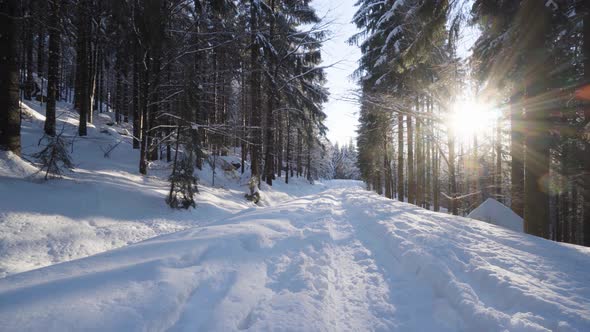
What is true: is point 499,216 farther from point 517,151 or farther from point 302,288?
point 302,288

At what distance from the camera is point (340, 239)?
4543 millimetres

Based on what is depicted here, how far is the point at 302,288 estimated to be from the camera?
2.52 meters

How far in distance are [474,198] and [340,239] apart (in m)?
22.6

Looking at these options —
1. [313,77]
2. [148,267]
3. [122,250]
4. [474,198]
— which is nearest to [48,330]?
[148,267]

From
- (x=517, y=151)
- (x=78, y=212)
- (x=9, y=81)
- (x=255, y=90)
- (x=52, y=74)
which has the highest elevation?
(x=255, y=90)

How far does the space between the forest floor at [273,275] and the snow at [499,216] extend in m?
4.15

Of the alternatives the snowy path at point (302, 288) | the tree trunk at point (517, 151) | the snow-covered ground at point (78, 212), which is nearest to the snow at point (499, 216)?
the tree trunk at point (517, 151)

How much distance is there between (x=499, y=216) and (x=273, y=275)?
8802 millimetres

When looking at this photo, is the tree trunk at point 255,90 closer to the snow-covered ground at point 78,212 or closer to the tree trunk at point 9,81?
the snow-covered ground at point 78,212

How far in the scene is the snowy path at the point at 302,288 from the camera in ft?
5.87

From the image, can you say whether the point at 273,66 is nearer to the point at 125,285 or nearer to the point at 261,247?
the point at 261,247

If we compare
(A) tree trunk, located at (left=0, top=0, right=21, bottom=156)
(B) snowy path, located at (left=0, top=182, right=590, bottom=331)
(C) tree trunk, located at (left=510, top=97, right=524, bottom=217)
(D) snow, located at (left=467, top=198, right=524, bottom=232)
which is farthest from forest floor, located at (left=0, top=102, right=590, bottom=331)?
(D) snow, located at (left=467, top=198, right=524, bottom=232)

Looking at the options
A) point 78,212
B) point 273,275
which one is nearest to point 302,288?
point 273,275

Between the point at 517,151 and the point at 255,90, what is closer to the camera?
the point at 517,151
